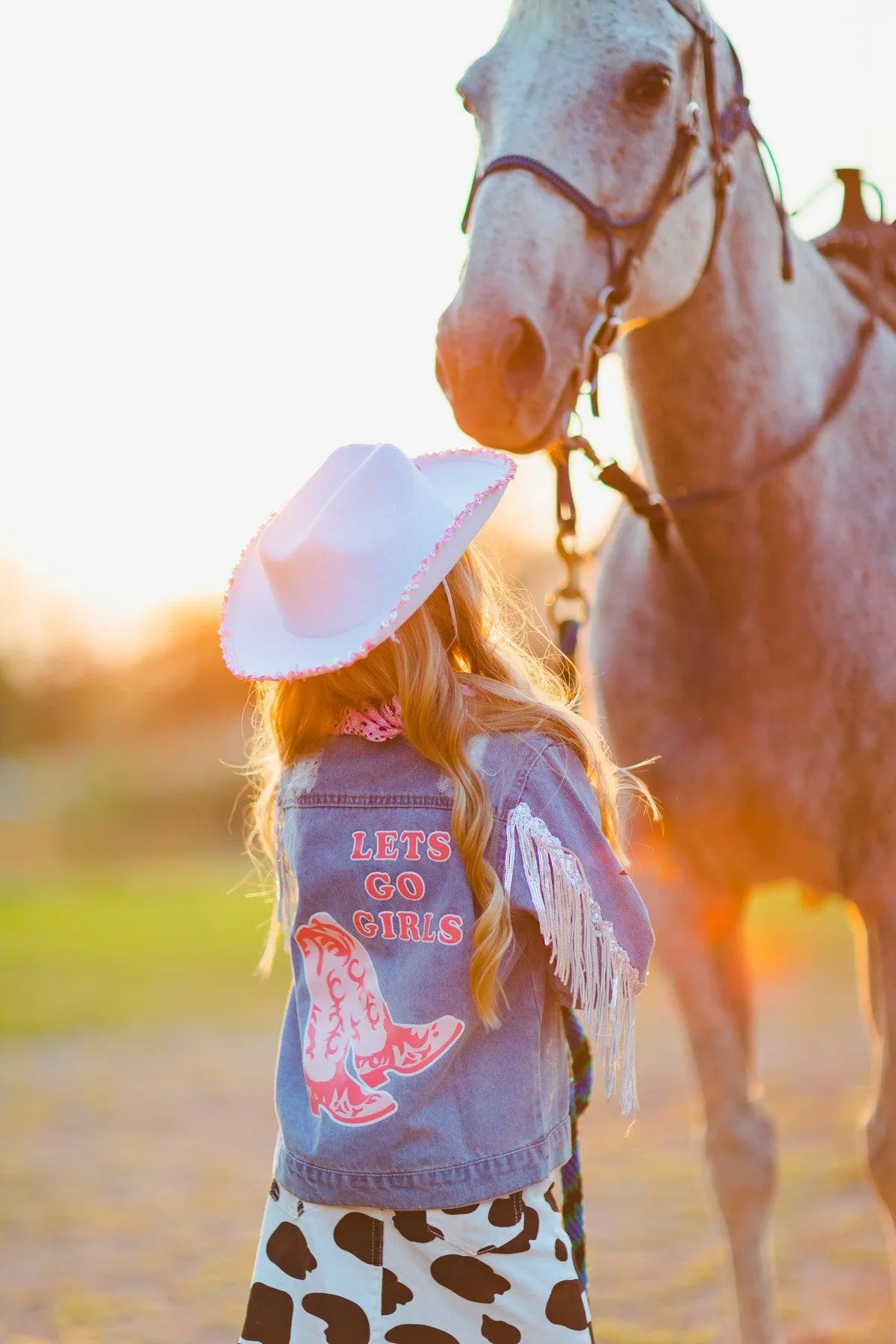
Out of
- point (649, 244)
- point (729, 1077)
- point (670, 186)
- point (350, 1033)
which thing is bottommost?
point (729, 1077)

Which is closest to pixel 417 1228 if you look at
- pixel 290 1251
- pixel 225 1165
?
pixel 290 1251

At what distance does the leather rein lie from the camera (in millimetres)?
1932

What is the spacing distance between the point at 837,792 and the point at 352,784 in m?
1.13

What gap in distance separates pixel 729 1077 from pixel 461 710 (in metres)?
1.44

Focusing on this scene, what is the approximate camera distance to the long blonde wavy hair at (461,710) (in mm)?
1426

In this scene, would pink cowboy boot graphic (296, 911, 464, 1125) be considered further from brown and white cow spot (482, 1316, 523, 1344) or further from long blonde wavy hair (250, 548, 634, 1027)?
brown and white cow spot (482, 1316, 523, 1344)

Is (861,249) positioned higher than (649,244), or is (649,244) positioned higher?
(861,249)

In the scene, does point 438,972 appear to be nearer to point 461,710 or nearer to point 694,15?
point 461,710

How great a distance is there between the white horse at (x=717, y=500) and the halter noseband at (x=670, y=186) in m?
0.01

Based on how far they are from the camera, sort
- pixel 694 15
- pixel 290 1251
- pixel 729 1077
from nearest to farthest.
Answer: pixel 290 1251, pixel 694 15, pixel 729 1077

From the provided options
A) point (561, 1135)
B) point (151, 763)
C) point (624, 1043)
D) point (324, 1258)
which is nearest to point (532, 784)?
point (624, 1043)

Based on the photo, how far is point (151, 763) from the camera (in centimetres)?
2373

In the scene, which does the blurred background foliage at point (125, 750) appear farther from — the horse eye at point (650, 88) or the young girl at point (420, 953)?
the young girl at point (420, 953)

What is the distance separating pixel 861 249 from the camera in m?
2.64
